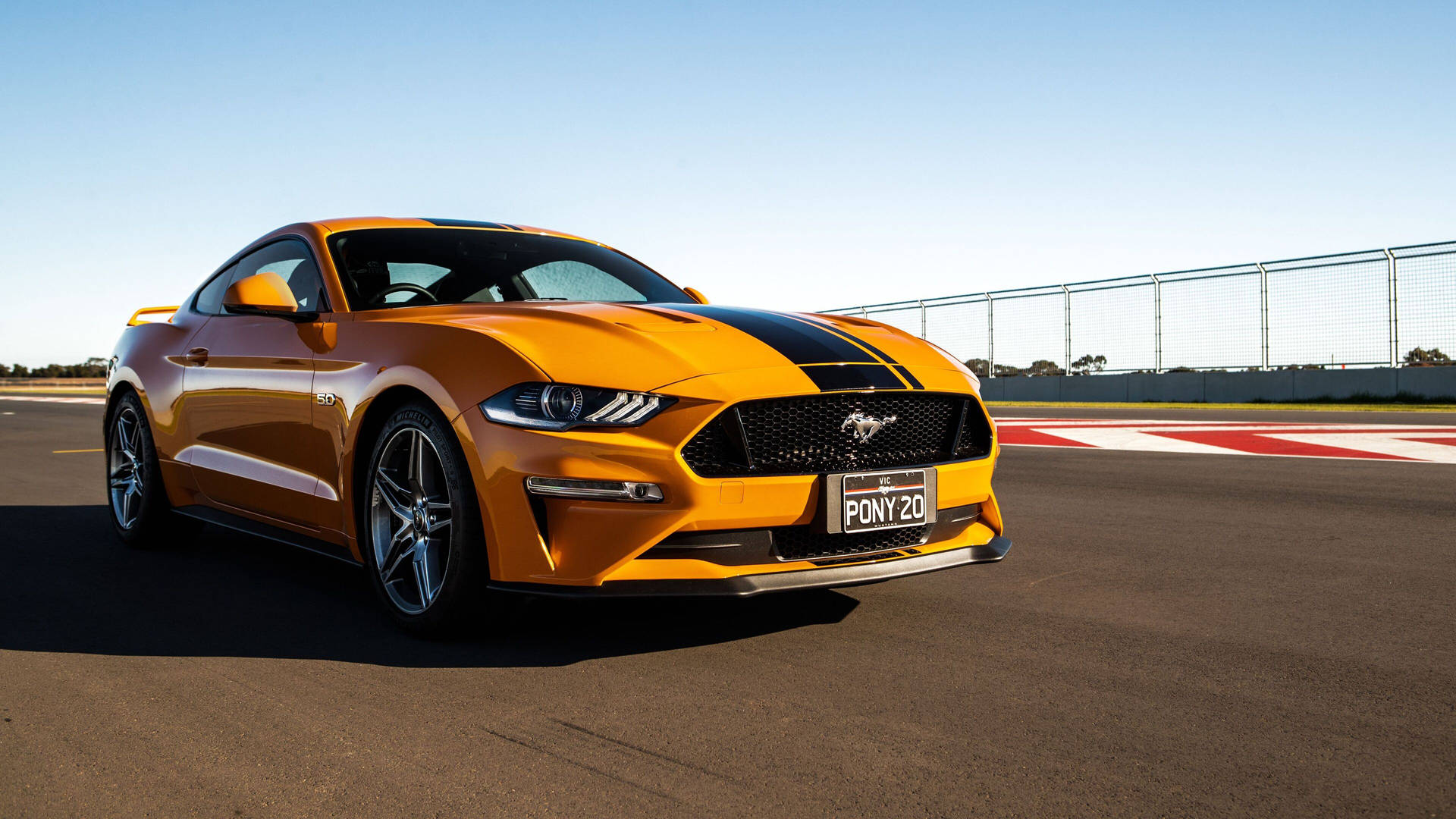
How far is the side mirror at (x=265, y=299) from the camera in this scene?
4.25 m

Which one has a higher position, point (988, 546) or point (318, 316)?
point (318, 316)

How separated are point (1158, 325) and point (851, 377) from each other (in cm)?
2054

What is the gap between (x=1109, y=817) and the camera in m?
2.21

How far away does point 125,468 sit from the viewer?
19.0 feet

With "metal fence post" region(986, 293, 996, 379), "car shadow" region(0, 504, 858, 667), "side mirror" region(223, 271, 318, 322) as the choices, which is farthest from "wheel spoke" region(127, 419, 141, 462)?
"metal fence post" region(986, 293, 996, 379)

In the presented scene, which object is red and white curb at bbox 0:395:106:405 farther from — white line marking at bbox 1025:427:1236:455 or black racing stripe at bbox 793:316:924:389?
black racing stripe at bbox 793:316:924:389

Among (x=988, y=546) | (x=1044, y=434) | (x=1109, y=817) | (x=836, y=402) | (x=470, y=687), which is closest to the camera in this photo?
(x=1109, y=817)

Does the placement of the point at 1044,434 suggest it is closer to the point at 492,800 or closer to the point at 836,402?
the point at 836,402

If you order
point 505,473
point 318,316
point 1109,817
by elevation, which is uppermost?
point 318,316

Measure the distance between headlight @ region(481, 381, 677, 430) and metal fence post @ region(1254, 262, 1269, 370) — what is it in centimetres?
2014

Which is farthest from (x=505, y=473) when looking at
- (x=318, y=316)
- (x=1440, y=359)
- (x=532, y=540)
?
(x=1440, y=359)

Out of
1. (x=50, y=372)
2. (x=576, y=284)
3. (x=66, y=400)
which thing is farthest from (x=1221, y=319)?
(x=50, y=372)

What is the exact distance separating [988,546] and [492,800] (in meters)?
2.03

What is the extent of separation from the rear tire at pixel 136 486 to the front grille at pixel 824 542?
3513 millimetres
